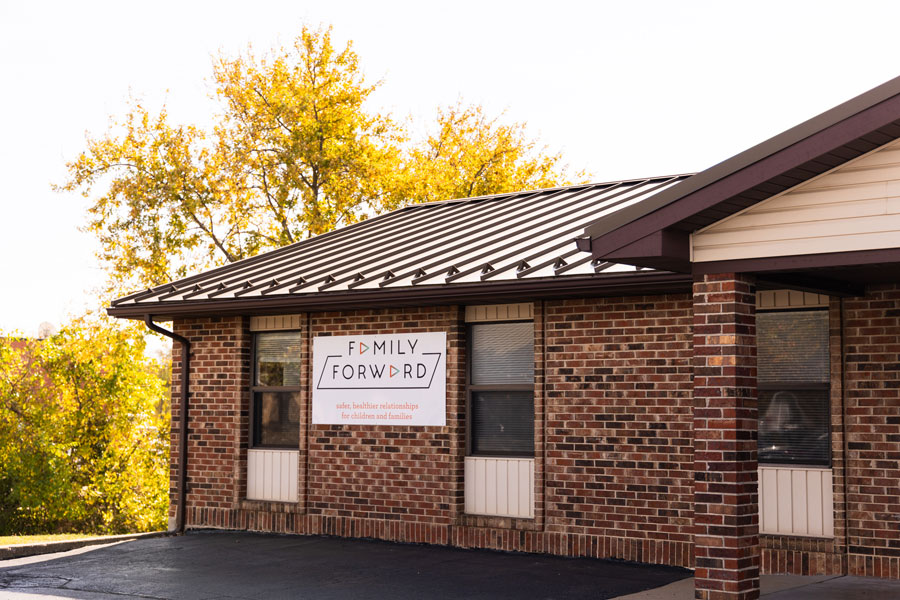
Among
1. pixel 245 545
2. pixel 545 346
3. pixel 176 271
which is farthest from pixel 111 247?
pixel 545 346

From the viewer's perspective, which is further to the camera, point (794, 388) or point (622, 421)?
point (622, 421)

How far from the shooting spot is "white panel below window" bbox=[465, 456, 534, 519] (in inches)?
468

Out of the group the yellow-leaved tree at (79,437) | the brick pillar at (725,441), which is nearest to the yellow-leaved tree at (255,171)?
the yellow-leaved tree at (79,437)

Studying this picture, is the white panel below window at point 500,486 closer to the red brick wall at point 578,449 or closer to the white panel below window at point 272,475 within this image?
the red brick wall at point 578,449

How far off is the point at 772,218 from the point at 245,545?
787cm

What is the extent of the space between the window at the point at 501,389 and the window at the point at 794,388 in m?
2.60

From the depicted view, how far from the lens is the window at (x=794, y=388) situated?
33.7 feet

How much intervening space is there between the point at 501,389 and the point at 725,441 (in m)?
4.64

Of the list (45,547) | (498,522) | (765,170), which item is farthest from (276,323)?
(765,170)

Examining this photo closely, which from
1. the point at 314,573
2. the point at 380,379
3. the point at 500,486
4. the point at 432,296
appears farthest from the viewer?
the point at 380,379

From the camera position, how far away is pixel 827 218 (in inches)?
296

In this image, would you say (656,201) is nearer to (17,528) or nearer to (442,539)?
(442,539)

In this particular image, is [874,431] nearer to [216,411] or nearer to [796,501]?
[796,501]

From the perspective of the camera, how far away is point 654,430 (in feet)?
35.9
